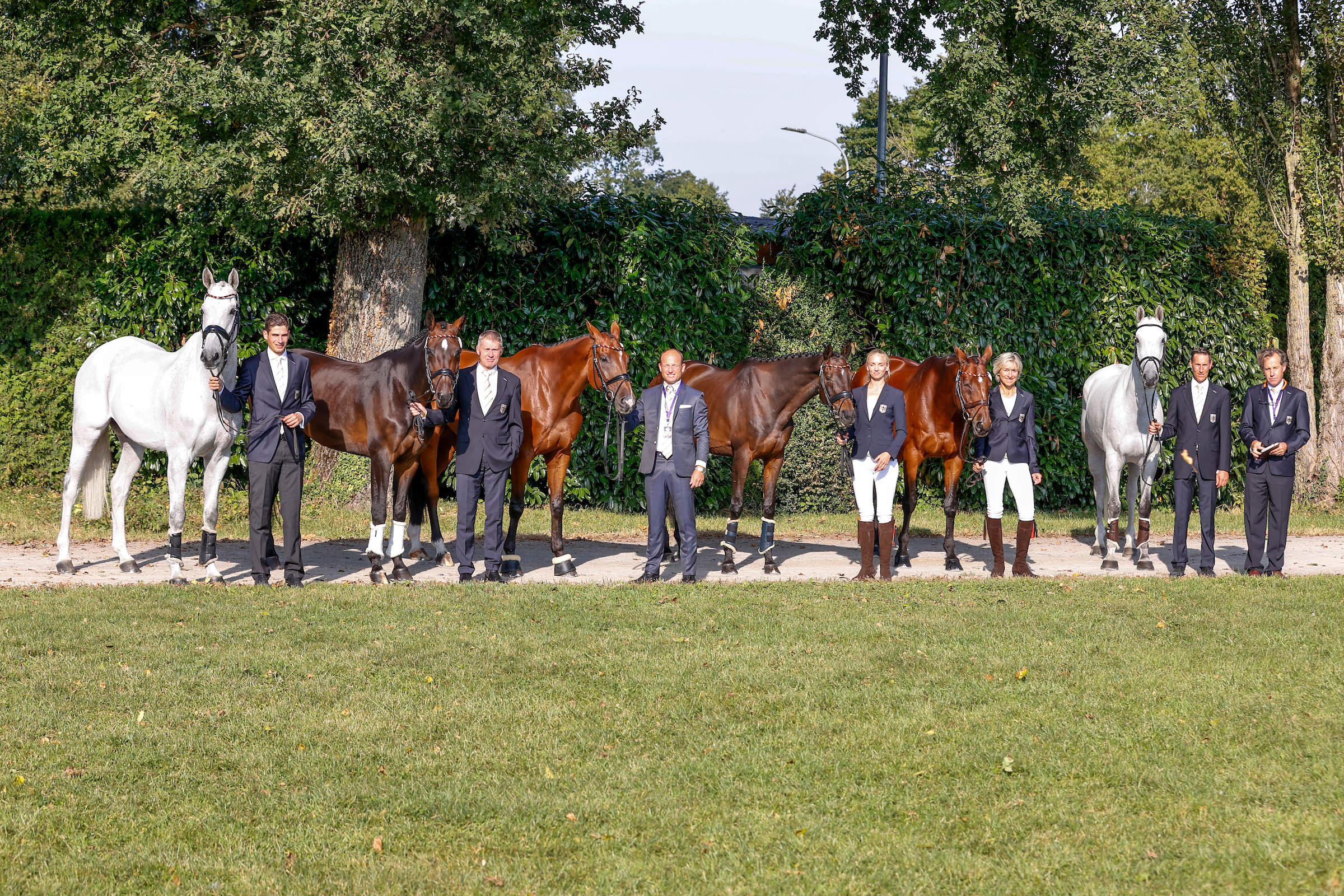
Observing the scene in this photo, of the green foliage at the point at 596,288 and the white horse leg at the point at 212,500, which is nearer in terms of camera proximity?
the white horse leg at the point at 212,500

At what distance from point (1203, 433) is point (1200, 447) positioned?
146 millimetres

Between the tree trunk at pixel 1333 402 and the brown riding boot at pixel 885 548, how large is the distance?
10.1 m

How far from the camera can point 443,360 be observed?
10.9m

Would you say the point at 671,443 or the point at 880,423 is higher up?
the point at 880,423

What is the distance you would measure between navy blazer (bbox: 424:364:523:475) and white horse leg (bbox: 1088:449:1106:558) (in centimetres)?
711

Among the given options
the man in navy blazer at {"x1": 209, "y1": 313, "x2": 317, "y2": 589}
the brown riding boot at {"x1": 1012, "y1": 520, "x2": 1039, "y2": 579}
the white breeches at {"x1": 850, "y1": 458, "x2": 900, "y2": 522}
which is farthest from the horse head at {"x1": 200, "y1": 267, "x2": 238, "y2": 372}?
the brown riding boot at {"x1": 1012, "y1": 520, "x2": 1039, "y2": 579}

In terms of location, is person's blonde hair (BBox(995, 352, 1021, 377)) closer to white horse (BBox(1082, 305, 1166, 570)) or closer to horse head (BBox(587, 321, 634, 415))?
white horse (BBox(1082, 305, 1166, 570))

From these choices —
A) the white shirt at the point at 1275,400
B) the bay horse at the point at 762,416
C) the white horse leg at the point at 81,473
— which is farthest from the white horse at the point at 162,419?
the white shirt at the point at 1275,400

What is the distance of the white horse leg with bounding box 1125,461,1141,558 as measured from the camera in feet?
45.2

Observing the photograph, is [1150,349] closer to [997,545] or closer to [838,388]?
[997,545]

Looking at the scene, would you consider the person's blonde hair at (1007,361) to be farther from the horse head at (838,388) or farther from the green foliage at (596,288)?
the green foliage at (596,288)

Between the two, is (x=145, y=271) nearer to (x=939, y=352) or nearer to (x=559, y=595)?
(x=559, y=595)

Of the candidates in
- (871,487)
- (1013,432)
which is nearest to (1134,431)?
(1013,432)

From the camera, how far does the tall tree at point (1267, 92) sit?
696 inches
